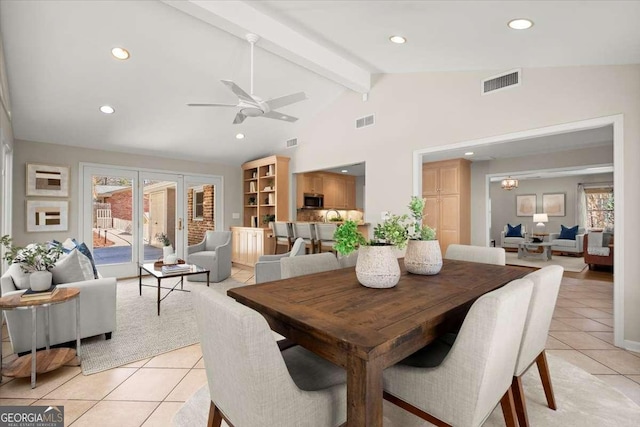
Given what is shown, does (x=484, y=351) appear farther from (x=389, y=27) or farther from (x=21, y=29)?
(x=21, y=29)

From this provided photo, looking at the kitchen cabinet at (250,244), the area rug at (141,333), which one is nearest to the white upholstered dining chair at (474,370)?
the area rug at (141,333)

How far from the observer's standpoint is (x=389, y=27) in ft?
9.47

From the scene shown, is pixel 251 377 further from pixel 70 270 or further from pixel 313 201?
pixel 313 201

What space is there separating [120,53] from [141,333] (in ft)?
9.87

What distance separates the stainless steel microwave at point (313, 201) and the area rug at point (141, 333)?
3.44 metres

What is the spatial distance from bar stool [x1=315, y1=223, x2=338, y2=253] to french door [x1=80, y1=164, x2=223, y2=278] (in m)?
2.79

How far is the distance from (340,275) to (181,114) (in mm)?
4141

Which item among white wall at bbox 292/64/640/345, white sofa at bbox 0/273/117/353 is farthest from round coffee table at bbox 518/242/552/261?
white sofa at bbox 0/273/117/353

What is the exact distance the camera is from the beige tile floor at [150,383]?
1896 millimetres

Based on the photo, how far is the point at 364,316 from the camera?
1270 mm

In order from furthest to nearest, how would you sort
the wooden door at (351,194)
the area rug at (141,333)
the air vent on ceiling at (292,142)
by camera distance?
the wooden door at (351,194), the air vent on ceiling at (292,142), the area rug at (141,333)

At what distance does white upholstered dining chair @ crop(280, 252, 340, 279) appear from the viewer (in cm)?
213

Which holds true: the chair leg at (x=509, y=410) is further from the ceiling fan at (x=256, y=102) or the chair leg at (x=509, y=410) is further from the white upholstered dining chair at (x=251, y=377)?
the ceiling fan at (x=256, y=102)

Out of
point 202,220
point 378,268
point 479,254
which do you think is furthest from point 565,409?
point 202,220
